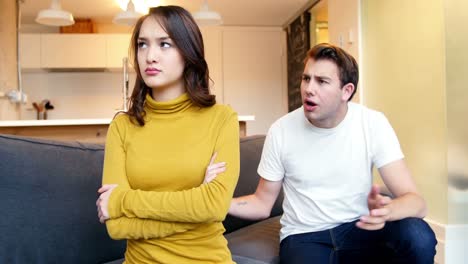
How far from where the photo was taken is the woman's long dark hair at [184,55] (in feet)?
3.66

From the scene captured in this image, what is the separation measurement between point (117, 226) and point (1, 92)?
113 inches

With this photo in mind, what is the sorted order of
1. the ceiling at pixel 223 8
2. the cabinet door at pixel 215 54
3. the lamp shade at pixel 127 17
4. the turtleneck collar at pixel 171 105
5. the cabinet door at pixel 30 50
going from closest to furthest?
1. the turtleneck collar at pixel 171 105
2. the lamp shade at pixel 127 17
3. the ceiling at pixel 223 8
4. the cabinet door at pixel 30 50
5. the cabinet door at pixel 215 54

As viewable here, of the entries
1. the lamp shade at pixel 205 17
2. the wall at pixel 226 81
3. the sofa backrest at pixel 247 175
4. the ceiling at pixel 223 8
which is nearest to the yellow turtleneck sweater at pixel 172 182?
the sofa backrest at pixel 247 175

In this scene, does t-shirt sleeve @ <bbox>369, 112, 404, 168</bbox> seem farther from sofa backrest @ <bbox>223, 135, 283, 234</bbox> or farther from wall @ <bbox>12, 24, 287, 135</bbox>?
wall @ <bbox>12, 24, 287, 135</bbox>

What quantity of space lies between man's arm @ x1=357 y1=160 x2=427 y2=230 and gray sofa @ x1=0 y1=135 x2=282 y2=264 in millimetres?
387

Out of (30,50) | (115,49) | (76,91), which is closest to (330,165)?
(115,49)

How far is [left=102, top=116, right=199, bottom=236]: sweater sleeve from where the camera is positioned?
3.41 ft

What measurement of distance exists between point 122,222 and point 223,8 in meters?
4.98

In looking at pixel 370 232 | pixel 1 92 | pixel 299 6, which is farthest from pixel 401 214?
pixel 299 6

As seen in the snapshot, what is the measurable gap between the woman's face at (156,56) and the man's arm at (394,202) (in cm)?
64

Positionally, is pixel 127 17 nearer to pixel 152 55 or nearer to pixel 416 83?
pixel 416 83

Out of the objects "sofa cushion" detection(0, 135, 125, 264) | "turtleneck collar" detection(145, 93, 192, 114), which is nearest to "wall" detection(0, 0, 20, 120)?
"sofa cushion" detection(0, 135, 125, 264)

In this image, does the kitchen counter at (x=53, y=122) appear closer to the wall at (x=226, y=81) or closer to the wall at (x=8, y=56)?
the wall at (x=8, y=56)

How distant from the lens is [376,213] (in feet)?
4.00
